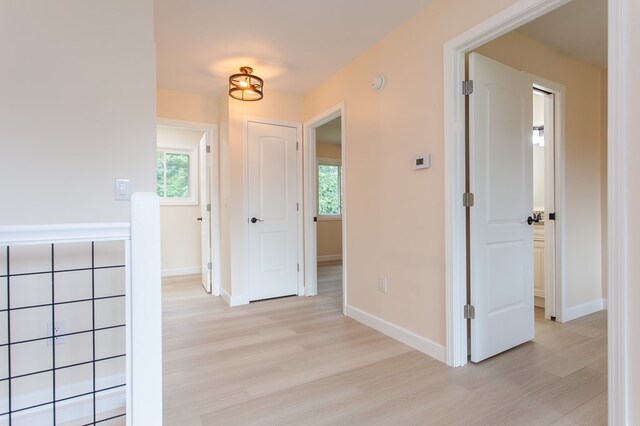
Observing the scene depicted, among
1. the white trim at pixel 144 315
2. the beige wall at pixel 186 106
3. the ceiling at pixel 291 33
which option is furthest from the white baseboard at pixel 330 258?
the white trim at pixel 144 315

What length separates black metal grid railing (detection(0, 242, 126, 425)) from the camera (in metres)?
1.59

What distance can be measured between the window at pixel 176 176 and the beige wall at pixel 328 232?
98.4 inches

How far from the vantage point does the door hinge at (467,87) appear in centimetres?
211

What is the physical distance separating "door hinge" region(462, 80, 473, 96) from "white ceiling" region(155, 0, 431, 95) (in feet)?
2.15

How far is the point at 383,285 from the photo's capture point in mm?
2727

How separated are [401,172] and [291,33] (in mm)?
1463

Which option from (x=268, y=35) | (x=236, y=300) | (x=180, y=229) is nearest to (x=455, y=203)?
(x=268, y=35)

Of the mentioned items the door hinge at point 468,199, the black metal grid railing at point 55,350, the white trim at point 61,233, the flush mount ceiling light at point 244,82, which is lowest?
the black metal grid railing at point 55,350

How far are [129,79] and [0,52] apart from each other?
0.55 m

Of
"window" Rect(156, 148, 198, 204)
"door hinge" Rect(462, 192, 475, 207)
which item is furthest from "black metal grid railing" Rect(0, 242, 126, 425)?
"window" Rect(156, 148, 198, 204)

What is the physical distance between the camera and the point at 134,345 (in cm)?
100
